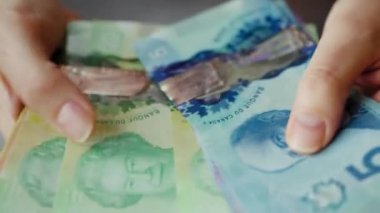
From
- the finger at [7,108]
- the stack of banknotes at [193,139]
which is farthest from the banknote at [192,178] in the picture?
the finger at [7,108]

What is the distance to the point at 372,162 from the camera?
421 millimetres

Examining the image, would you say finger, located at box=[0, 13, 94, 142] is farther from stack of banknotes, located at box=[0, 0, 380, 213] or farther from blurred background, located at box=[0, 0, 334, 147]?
blurred background, located at box=[0, 0, 334, 147]

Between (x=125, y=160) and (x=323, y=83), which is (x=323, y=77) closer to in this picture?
(x=323, y=83)

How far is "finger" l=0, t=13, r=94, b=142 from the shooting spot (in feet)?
1.58

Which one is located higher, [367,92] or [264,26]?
[264,26]

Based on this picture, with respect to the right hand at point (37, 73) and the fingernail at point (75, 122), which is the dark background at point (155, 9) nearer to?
the right hand at point (37, 73)

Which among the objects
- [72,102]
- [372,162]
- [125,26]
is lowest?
[372,162]

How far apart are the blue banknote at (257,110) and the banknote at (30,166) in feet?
0.32

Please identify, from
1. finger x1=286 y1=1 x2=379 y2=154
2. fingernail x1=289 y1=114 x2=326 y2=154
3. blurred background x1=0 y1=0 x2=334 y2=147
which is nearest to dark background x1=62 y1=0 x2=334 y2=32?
blurred background x1=0 y1=0 x2=334 y2=147

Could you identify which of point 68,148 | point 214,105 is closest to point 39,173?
point 68,148

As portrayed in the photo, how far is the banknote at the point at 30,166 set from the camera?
448 millimetres

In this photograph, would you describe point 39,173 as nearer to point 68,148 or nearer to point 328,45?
point 68,148

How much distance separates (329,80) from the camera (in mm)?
467

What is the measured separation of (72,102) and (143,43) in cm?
11
